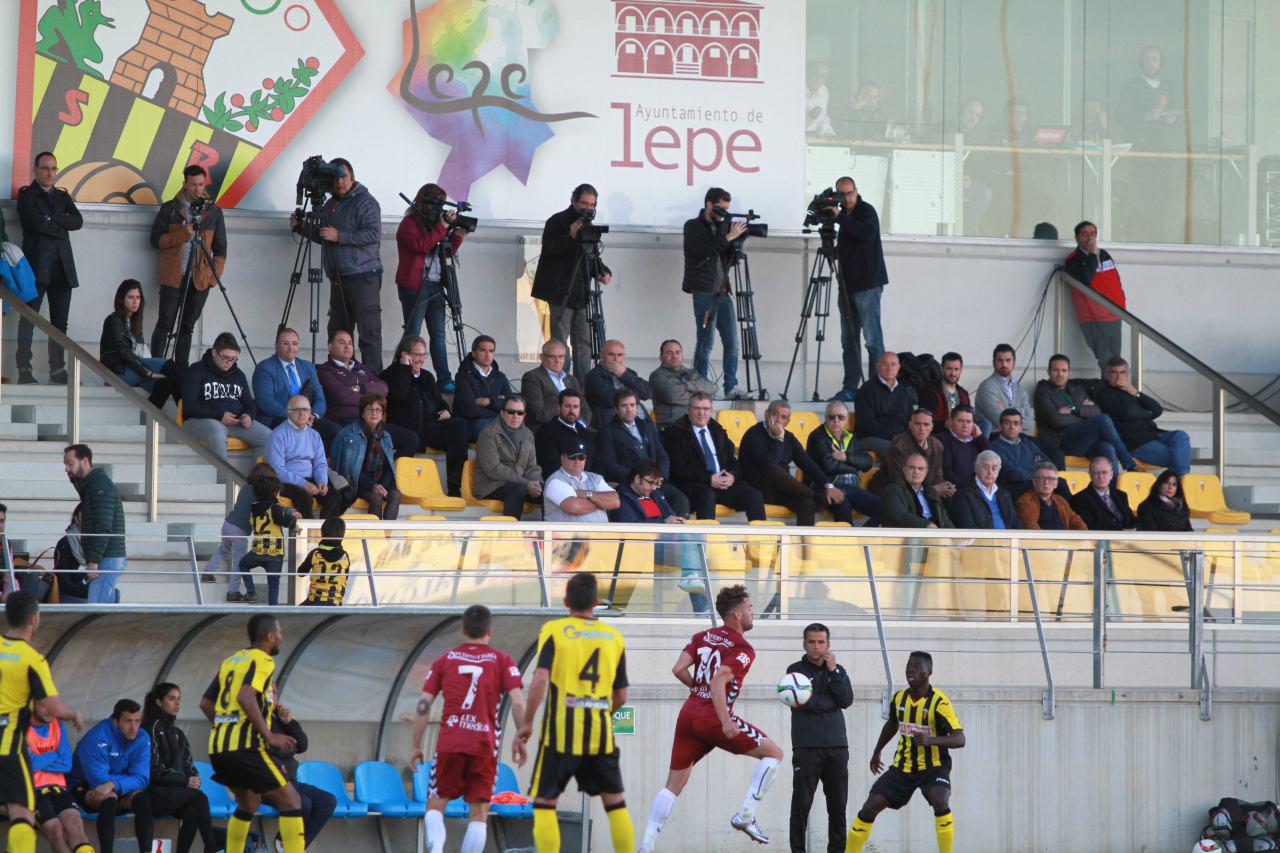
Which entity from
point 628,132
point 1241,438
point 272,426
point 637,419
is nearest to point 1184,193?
point 1241,438

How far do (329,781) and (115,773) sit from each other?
1.38m

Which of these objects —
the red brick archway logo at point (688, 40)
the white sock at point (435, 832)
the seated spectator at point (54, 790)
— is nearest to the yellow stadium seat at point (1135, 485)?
the red brick archway logo at point (688, 40)

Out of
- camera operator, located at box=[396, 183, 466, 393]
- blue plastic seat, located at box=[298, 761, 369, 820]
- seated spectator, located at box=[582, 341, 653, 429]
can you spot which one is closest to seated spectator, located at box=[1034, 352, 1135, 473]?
seated spectator, located at box=[582, 341, 653, 429]

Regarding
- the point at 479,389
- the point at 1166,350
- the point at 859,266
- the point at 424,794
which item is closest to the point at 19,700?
the point at 424,794

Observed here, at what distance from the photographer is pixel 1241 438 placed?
1888 cm

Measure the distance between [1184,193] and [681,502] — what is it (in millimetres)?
8041

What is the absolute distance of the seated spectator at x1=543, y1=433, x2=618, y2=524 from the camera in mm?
14688

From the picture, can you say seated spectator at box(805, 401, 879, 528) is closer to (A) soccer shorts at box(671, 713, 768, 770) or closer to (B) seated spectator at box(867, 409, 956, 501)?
(B) seated spectator at box(867, 409, 956, 501)

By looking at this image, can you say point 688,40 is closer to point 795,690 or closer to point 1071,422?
point 1071,422

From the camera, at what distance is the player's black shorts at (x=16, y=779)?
1017 cm

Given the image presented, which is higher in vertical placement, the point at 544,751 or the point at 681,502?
the point at 681,502

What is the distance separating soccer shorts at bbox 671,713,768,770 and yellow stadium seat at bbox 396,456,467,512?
13.6ft

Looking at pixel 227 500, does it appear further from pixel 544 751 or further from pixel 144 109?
pixel 144 109

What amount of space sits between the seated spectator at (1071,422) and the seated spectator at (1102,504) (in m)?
1.11
